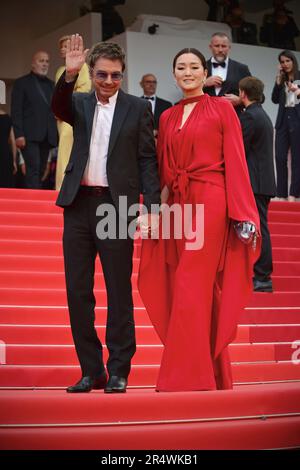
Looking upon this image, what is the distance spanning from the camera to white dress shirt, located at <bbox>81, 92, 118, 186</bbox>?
186 inches

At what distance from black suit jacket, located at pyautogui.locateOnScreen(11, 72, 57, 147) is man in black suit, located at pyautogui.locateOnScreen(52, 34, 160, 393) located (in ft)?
18.8

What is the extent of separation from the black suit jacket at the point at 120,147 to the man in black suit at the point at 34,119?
558 cm

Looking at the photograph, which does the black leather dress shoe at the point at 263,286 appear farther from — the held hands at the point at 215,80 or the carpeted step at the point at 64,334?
the held hands at the point at 215,80

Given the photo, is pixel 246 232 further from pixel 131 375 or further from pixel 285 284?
pixel 285 284

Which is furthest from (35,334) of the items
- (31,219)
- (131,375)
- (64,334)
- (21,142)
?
(21,142)

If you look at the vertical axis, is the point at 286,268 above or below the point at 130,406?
below

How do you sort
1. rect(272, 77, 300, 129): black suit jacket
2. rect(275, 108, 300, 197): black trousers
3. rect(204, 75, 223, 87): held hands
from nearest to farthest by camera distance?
1. rect(204, 75, 223, 87): held hands
2. rect(272, 77, 300, 129): black suit jacket
3. rect(275, 108, 300, 197): black trousers

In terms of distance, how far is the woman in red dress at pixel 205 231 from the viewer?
492 cm

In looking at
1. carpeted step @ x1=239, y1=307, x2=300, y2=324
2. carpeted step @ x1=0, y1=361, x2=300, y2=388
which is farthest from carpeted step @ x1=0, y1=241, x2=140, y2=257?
carpeted step @ x1=0, y1=361, x2=300, y2=388

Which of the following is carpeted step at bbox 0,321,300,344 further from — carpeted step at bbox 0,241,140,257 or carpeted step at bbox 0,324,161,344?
carpeted step at bbox 0,241,140,257

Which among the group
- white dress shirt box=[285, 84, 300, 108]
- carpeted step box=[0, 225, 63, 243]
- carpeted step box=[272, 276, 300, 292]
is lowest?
carpeted step box=[272, 276, 300, 292]

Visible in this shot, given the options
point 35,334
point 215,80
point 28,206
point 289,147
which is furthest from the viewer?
point 289,147

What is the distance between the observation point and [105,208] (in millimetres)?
4688

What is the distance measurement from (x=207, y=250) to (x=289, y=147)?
6574 mm
